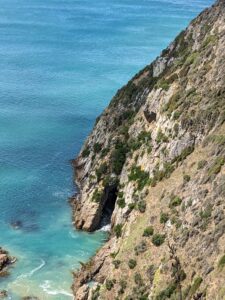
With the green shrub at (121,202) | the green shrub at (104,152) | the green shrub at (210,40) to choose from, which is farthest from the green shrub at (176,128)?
the green shrub at (104,152)

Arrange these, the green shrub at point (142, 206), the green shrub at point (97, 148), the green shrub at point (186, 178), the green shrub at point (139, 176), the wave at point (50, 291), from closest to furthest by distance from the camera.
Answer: the green shrub at point (186, 178), the wave at point (50, 291), the green shrub at point (142, 206), the green shrub at point (139, 176), the green shrub at point (97, 148)

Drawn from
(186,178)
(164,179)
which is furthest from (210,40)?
(186,178)

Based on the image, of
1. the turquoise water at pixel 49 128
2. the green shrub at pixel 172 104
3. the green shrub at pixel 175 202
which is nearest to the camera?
the green shrub at pixel 175 202

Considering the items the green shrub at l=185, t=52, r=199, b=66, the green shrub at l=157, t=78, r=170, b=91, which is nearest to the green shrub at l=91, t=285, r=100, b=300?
the green shrub at l=157, t=78, r=170, b=91

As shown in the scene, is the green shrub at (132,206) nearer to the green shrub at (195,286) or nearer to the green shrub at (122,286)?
the green shrub at (122,286)

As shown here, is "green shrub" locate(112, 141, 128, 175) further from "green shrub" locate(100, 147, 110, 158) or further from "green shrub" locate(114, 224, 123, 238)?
"green shrub" locate(114, 224, 123, 238)

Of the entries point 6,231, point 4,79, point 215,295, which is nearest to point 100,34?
point 4,79

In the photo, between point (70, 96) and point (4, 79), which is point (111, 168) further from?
point (4, 79)
